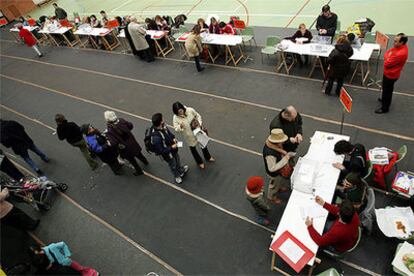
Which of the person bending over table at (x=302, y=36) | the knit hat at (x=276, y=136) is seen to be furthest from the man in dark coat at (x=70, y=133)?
the person bending over table at (x=302, y=36)

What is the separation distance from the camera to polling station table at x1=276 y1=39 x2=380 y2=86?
7.05 m

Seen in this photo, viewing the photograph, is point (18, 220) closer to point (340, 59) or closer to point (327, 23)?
point (340, 59)

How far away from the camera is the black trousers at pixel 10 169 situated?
6410 mm

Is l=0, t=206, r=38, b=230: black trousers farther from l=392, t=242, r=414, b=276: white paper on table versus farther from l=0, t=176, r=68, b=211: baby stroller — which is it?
l=392, t=242, r=414, b=276: white paper on table

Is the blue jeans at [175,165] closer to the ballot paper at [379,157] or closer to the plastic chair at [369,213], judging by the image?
the plastic chair at [369,213]

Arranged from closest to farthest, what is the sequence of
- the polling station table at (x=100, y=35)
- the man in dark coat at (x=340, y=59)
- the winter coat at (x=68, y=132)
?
the winter coat at (x=68, y=132) → the man in dark coat at (x=340, y=59) → the polling station table at (x=100, y=35)

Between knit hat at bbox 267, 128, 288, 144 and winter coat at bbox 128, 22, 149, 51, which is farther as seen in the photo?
winter coat at bbox 128, 22, 149, 51

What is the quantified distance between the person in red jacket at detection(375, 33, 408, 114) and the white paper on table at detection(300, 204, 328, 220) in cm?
356

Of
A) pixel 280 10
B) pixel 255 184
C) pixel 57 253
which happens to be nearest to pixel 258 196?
pixel 255 184

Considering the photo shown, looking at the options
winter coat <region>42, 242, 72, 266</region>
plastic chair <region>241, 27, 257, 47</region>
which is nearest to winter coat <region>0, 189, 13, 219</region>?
winter coat <region>42, 242, 72, 266</region>

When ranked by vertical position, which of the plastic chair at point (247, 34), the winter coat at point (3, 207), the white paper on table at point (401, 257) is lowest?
the white paper on table at point (401, 257)

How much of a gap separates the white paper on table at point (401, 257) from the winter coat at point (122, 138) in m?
4.79

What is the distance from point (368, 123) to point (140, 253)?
5.51m

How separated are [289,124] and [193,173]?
8.03ft
